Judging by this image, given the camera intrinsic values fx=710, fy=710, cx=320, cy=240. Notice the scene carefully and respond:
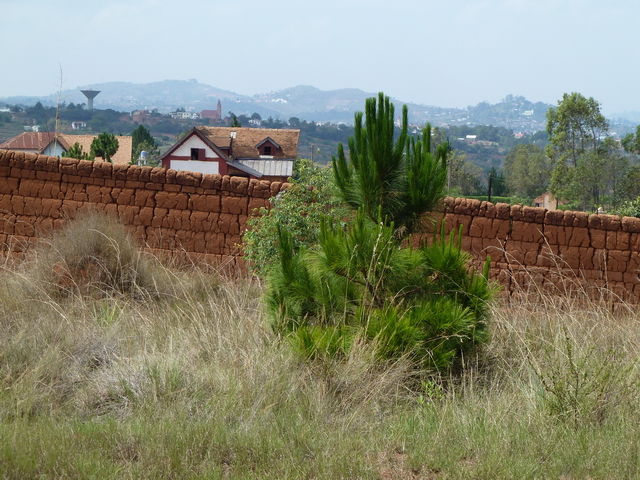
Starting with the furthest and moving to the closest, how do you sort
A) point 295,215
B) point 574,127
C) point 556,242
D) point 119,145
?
point 574,127 → point 119,145 → point 556,242 → point 295,215

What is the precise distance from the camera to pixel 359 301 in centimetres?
638

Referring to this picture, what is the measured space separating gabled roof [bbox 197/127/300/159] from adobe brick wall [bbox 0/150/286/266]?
41781 millimetres

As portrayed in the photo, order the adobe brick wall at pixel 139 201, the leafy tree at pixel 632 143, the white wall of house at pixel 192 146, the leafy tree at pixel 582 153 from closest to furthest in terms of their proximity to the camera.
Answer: the adobe brick wall at pixel 139 201, the white wall of house at pixel 192 146, the leafy tree at pixel 632 143, the leafy tree at pixel 582 153

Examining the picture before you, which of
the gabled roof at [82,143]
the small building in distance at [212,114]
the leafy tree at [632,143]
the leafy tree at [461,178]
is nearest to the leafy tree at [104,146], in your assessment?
the gabled roof at [82,143]

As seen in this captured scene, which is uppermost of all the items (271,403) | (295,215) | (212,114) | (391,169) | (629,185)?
(212,114)

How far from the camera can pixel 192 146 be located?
173 feet

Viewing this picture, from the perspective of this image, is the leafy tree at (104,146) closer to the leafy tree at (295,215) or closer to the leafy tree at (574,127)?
the leafy tree at (295,215)

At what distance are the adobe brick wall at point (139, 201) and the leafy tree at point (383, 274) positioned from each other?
442 centimetres

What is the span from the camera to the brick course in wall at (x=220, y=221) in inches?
418

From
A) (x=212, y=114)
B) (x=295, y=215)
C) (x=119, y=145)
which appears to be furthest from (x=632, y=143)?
(x=212, y=114)

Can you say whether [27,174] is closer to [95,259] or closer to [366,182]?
[95,259]

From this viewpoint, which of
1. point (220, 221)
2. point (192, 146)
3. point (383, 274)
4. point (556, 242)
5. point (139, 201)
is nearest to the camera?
point (383, 274)

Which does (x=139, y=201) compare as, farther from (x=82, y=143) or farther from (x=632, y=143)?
(x=632, y=143)

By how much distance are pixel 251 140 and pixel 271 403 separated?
5167cm
